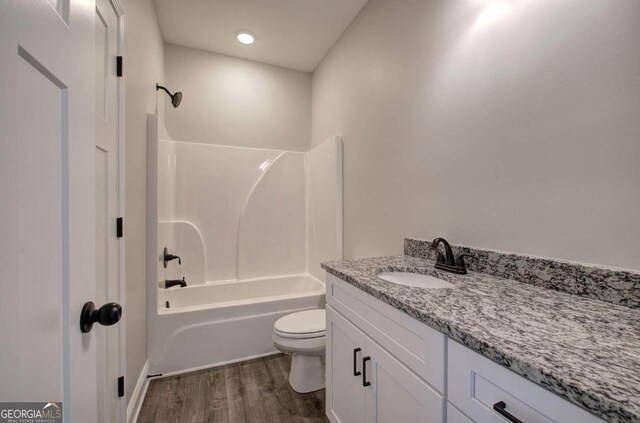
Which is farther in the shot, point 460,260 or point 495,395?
point 460,260

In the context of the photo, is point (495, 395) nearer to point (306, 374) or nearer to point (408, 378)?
Answer: point (408, 378)

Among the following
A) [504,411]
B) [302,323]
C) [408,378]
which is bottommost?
[302,323]

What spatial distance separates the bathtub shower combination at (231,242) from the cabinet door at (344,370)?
3.22 ft

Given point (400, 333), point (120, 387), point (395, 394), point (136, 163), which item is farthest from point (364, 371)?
point (136, 163)

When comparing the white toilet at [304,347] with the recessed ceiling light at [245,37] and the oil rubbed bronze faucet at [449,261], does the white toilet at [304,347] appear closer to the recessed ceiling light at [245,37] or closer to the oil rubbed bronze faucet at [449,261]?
the oil rubbed bronze faucet at [449,261]

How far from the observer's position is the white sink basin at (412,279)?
1241 millimetres

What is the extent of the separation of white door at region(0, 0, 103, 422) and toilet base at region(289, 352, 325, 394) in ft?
4.23

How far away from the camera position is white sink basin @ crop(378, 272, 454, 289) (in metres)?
1.24

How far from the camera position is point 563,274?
943mm

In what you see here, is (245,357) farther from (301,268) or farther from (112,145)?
(112,145)

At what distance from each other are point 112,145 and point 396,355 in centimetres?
149

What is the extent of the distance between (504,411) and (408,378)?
1.07 ft

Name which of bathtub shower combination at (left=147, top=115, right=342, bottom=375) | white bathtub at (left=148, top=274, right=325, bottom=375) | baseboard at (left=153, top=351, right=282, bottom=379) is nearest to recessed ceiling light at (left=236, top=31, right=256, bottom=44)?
bathtub shower combination at (left=147, top=115, right=342, bottom=375)

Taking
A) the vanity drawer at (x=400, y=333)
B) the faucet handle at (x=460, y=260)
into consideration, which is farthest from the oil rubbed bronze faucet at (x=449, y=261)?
the vanity drawer at (x=400, y=333)
